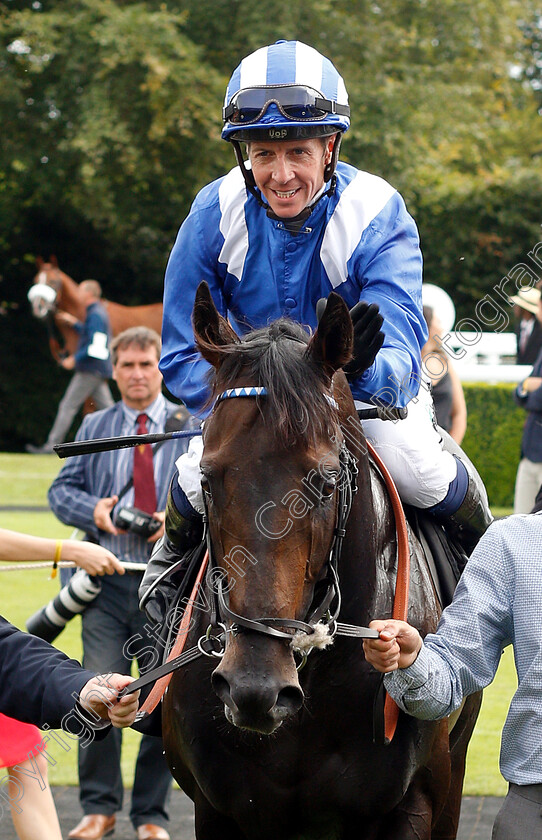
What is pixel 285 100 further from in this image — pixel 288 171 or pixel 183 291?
pixel 183 291

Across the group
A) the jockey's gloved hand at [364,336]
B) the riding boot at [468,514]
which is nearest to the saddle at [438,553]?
the riding boot at [468,514]

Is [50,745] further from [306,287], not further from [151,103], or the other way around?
[151,103]

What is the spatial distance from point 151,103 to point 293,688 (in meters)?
16.2

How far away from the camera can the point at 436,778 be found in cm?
299

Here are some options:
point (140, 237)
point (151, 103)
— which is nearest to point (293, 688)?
point (151, 103)

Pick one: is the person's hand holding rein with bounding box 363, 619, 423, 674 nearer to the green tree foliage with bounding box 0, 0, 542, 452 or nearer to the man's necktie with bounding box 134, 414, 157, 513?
the man's necktie with bounding box 134, 414, 157, 513

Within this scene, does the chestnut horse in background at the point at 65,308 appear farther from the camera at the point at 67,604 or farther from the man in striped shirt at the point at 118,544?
the camera at the point at 67,604

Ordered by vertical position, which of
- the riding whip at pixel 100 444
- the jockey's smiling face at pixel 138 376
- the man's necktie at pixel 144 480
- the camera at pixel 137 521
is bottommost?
the camera at pixel 137 521

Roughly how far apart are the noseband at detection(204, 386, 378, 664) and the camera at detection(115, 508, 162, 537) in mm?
2239

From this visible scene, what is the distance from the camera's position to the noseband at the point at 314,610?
88.5 inches

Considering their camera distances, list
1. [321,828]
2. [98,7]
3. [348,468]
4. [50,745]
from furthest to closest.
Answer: [98,7] < [50,745] < [321,828] < [348,468]

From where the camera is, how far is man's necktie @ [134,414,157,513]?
5133mm

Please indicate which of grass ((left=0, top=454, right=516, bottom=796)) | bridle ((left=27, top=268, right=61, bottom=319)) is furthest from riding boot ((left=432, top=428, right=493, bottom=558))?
bridle ((left=27, top=268, right=61, bottom=319))

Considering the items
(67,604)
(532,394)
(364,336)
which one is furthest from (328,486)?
(532,394)
